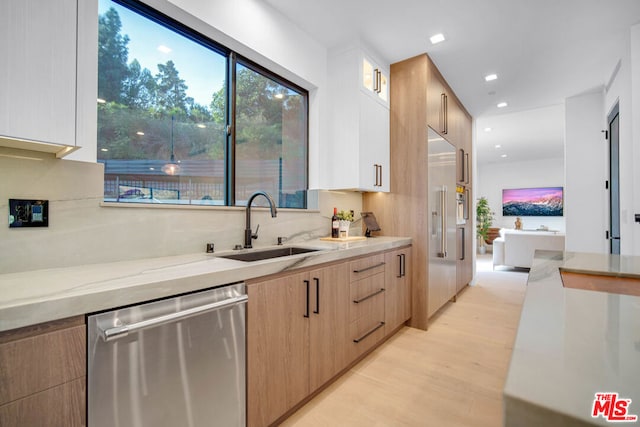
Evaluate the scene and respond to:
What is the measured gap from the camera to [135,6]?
171 centimetres

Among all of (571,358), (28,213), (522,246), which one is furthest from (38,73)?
(522,246)

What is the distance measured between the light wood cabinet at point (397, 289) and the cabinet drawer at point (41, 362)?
2104 mm

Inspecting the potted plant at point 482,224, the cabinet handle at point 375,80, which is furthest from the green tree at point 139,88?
the potted plant at point 482,224

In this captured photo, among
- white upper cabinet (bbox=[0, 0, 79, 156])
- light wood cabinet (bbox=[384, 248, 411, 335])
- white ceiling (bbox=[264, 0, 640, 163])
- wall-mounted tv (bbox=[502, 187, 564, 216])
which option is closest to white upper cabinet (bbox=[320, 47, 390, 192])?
white ceiling (bbox=[264, 0, 640, 163])

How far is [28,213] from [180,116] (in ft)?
3.34

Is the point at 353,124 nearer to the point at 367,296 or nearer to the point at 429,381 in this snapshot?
the point at 367,296

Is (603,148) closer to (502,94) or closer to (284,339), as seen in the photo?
(502,94)

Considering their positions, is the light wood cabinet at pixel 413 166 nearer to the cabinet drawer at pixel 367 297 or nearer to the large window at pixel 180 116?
the cabinet drawer at pixel 367 297

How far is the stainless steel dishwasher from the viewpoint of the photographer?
0.90 metres

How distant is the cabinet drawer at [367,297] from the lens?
2.09 m

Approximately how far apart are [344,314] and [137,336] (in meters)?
1.32

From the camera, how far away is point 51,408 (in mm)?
807

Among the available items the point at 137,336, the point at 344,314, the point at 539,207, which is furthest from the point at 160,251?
the point at 539,207

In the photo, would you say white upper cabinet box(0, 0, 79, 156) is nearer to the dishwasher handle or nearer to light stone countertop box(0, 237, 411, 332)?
light stone countertop box(0, 237, 411, 332)
